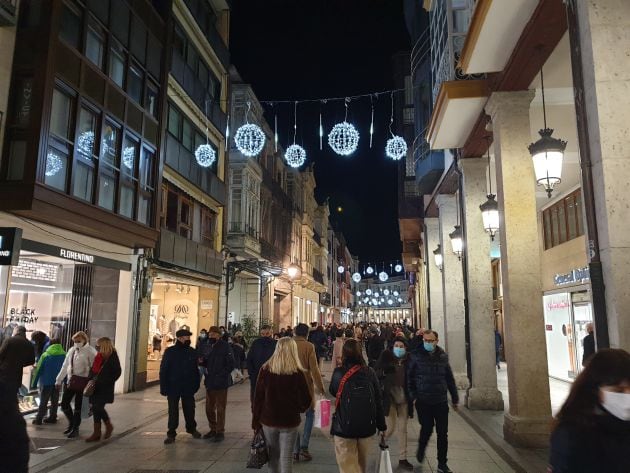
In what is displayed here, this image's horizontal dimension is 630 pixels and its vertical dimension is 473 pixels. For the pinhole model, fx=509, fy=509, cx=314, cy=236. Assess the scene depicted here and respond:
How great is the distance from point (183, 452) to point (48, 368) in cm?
397

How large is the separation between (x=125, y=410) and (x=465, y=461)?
26.0ft

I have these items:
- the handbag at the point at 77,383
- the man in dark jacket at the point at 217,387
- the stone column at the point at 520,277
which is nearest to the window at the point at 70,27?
the handbag at the point at 77,383

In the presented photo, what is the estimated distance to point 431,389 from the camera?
6715 millimetres

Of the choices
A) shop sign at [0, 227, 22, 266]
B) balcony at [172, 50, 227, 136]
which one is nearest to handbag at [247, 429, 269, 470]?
shop sign at [0, 227, 22, 266]

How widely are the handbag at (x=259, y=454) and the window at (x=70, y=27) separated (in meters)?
10.4

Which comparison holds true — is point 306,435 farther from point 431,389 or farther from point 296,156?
point 296,156

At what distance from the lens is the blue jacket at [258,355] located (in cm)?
855

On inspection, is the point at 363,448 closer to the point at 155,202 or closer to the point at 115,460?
the point at 115,460

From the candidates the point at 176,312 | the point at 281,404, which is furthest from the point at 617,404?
the point at 176,312

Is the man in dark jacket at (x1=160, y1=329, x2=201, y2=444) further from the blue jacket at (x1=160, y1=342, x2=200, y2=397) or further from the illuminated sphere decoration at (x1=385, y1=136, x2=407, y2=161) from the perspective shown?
the illuminated sphere decoration at (x1=385, y1=136, x2=407, y2=161)

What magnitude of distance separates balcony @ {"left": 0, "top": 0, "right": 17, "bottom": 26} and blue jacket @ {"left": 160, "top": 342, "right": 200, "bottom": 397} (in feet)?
25.2

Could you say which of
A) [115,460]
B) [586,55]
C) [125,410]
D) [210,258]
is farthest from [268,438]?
[210,258]

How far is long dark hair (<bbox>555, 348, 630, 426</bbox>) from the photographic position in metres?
2.57

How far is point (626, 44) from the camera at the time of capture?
17.0 ft
